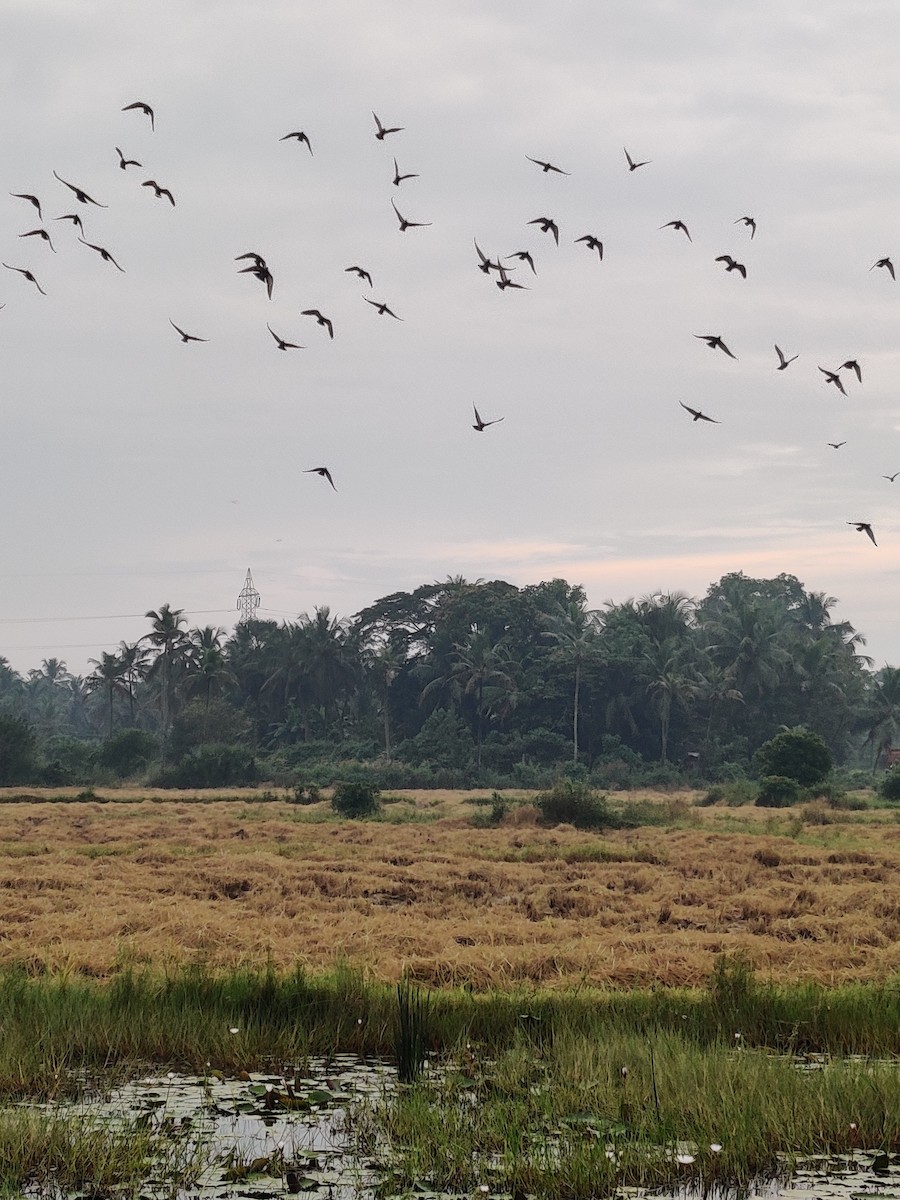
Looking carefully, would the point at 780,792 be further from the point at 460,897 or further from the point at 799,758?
the point at 460,897

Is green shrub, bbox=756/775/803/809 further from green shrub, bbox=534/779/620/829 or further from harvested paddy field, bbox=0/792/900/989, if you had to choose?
green shrub, bbox=534/779/620/829

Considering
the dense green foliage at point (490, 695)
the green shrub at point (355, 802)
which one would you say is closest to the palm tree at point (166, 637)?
the dense green foliage at point (490, 695)

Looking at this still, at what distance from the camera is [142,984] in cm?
883

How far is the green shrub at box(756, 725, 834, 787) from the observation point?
3966cm

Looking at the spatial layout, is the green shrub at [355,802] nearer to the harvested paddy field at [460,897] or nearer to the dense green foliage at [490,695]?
the harvested paddy field at [460,897]

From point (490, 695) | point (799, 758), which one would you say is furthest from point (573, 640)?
point (799, 758)

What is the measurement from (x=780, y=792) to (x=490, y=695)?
826 inches

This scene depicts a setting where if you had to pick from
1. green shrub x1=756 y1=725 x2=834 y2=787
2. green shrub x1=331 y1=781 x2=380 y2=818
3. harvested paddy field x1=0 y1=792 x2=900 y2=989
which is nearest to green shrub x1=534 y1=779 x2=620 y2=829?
harvested paddy field x1=0 y1=792 x2=900 y2=989

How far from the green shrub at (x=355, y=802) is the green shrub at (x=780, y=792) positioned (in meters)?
12.1

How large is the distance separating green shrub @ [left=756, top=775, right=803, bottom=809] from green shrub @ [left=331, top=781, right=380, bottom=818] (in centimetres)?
1206

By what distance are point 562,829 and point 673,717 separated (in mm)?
30353

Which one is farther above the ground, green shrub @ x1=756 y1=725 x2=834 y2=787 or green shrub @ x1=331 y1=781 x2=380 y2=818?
green shrub @ x1=756 y1=725 x2=834 y2=787

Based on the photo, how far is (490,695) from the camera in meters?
57.4

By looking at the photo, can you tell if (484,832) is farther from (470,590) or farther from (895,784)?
(470,590)
